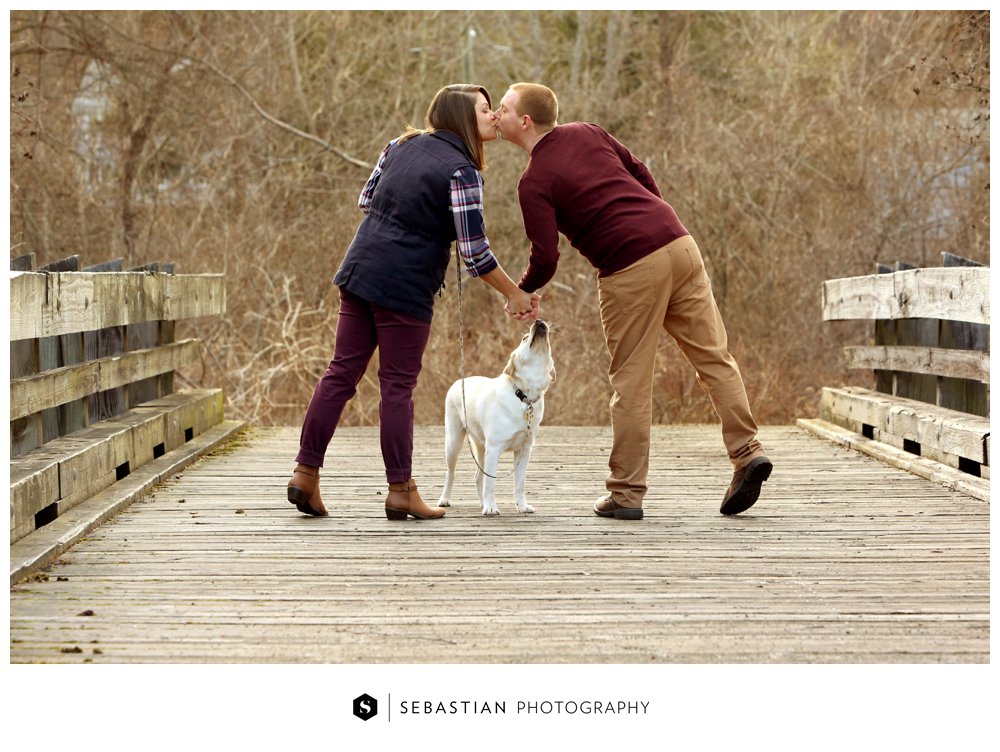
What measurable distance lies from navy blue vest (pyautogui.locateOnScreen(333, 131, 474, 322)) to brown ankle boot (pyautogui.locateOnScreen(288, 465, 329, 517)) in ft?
3.02

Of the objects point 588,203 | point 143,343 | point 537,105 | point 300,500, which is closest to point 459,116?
point 537,105

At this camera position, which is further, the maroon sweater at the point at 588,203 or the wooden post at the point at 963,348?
the wooden post at the point at 963,348

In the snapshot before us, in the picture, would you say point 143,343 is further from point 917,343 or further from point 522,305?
point 917,343

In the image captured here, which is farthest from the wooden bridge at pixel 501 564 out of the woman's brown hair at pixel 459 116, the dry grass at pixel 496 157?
the dry grass at pixel 496 157

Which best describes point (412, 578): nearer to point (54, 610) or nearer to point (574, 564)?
point (574, 564)

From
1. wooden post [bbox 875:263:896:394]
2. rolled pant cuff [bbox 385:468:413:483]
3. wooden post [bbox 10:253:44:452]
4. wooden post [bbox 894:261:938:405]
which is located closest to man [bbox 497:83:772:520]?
rolled pant cuff [bbox 385:468:413:483]

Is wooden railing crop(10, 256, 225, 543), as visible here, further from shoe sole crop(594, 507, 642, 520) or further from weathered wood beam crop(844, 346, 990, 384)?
weathered wood beam crop(844, 346, 990, 384)

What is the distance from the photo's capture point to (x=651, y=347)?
6059 millimetres

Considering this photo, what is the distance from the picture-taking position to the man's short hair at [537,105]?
19.4 feet

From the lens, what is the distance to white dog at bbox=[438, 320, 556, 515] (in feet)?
19.5

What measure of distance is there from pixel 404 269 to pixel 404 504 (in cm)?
115

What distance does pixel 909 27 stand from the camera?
53.4ft

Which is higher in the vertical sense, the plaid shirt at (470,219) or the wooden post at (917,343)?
the plaid shirt at (470,219)

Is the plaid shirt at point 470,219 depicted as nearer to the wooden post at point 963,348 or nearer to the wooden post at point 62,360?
the wooden post at point 62,360
